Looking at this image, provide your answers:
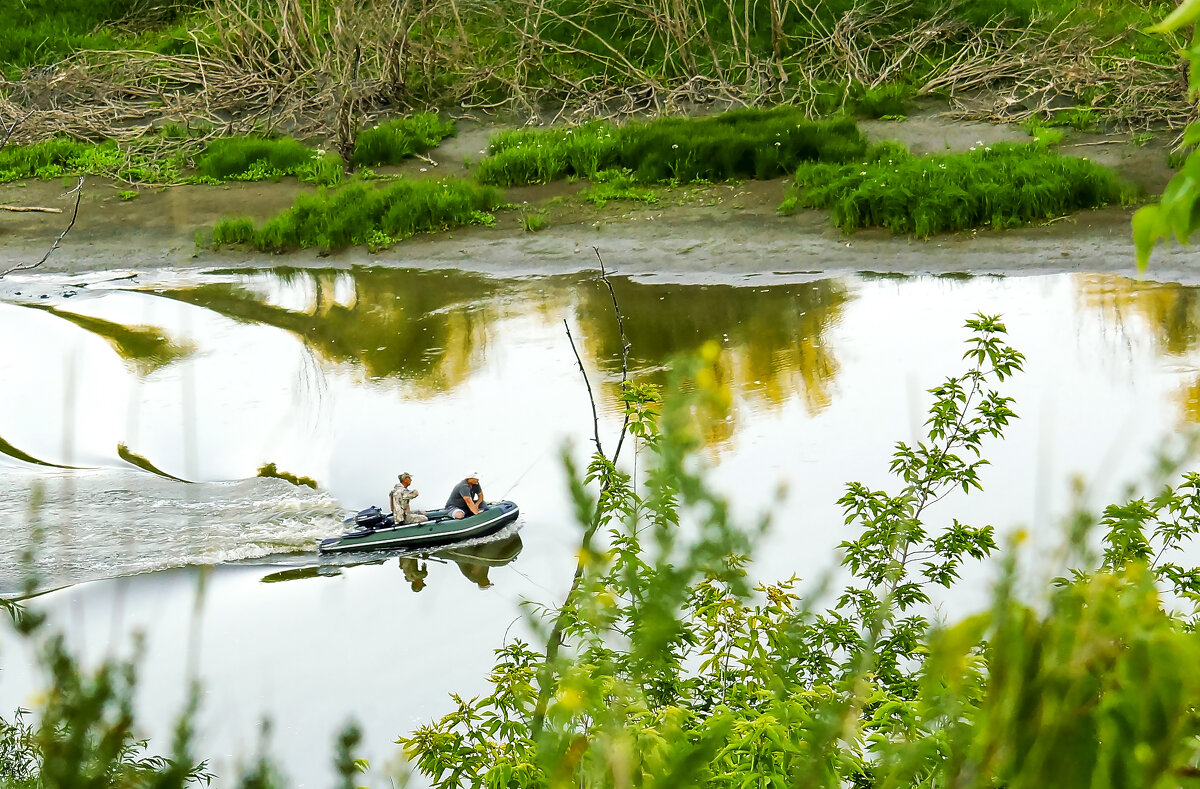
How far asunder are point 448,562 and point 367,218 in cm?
954

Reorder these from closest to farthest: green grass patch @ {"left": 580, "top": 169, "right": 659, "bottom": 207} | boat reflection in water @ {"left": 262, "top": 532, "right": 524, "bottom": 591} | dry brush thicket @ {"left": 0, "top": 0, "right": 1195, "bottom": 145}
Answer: boat reflection in water @ {"left": 262, "top": 532, "right": 524, "bottom": 591} → green grass patch @ {"left": 580, "top": 169, "right": 659, "bottom": 207} → dry brush thicket @ {"left": 0, "top": 0, "right": 1195, "bottom": 145}

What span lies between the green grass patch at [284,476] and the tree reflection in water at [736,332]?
266cm

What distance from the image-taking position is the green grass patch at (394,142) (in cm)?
1897

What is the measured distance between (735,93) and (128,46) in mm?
11454

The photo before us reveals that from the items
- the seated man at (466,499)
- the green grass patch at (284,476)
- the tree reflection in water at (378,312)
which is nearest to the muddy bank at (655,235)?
the tree reflection in water at (378,312)

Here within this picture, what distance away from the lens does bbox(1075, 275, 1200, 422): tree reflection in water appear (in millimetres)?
10750

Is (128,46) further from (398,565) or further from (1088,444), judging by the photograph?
(1088,444)

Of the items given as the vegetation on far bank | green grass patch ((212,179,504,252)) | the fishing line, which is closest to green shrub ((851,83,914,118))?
green grass patch ((212,179,504,252))

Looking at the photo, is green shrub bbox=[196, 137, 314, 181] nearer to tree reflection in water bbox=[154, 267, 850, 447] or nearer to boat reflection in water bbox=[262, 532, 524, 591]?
tree reflection in water bbox=[154, 267, 850, 447]

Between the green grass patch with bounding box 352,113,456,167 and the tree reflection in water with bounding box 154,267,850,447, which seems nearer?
the tree reflection in water with bounding box 154,267,850,447

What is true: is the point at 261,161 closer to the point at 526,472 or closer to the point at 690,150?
the point at 690,150

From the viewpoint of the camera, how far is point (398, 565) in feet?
26.7

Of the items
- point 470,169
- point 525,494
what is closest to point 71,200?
point 470,169

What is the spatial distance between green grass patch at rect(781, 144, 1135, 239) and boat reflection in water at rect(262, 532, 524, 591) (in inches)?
318
